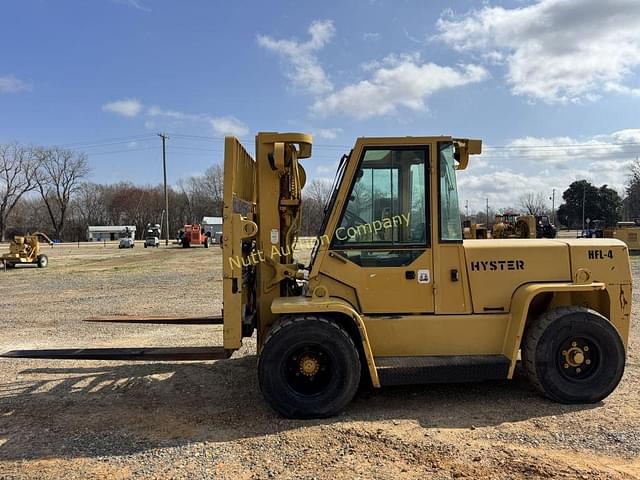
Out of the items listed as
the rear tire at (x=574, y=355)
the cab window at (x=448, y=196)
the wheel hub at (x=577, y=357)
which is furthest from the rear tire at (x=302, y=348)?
the wheel hub at (x=577, y=357)

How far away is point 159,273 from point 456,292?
1697 cm

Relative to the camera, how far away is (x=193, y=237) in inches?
1879

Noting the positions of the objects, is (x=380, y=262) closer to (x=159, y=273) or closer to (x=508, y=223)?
(x=159, y=273)

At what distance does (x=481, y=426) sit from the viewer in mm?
4316

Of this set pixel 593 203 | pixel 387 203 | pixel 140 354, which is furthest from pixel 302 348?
pixel 593 203

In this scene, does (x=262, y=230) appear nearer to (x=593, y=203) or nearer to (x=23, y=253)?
(x=23, y=253)

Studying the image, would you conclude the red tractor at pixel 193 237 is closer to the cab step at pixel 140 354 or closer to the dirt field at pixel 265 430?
the dirt field at pixel 265 430

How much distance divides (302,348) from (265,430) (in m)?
0.80

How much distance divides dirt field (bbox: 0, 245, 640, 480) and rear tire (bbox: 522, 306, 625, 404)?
16 cm

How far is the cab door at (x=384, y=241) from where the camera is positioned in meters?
4.75

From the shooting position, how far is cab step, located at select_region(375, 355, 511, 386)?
4574 mm

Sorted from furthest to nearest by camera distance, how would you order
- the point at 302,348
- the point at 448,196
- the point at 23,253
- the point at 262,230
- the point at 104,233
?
1. the point at 104,233
2. the point at 23,253
3. the point at 262,230
4. the point at 448,196
5. the point at 302,348

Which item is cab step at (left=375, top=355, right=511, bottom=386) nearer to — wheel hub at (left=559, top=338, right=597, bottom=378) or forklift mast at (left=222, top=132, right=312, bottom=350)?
wheel hub at (left=559, top=338, right=597, bottom=378)

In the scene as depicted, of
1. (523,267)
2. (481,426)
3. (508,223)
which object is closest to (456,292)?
(523,267)
